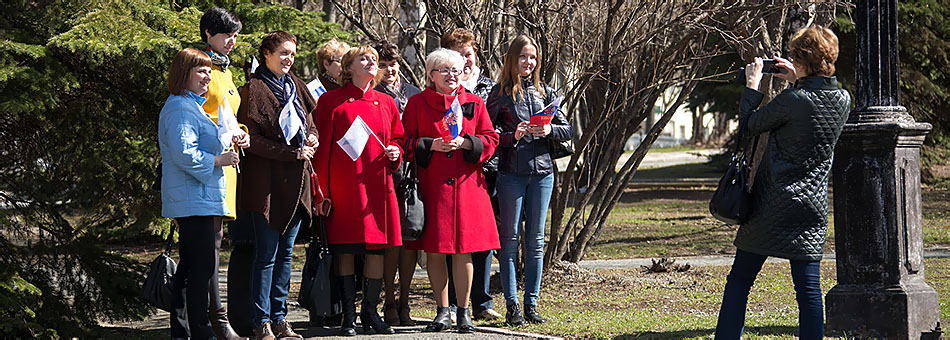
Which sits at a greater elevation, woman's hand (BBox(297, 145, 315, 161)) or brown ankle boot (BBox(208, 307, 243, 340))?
woman's hand (BBox(297, 145, 315, 161))

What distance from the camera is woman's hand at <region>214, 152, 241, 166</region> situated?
532cm

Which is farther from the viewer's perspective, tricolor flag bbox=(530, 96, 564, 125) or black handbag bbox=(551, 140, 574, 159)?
black handbag bbox=(551, 140, 574, 159)

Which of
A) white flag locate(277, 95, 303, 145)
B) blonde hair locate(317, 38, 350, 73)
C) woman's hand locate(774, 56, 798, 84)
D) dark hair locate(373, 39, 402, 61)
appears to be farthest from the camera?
blonde hair locate(317, 38, 350, 73)

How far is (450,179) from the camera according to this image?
20.4 feet

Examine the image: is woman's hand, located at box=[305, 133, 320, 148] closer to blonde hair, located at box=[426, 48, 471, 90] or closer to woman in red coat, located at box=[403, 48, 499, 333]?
woman in red coat, located at box=[403, 48, 499, 333]

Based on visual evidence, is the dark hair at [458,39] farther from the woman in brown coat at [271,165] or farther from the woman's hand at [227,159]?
the woman's hand at [227,159]

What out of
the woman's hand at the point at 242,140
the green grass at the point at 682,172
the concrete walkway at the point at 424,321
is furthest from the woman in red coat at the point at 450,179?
the green grass at the point at 682,172

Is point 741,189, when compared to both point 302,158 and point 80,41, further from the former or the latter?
point 80,41

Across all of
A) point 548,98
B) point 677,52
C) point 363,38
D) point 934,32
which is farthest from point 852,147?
point 934,32

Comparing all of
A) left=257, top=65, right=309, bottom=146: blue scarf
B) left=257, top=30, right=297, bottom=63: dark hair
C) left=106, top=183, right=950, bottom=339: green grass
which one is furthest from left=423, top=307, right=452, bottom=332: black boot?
left=257, top=30, right=297, bottom=63: dark hair

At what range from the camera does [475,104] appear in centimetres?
634

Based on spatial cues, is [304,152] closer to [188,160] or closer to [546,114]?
[188,160]

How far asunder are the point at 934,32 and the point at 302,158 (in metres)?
17.7

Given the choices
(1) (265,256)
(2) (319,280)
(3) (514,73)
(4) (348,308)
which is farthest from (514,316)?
(1) (265,256)
